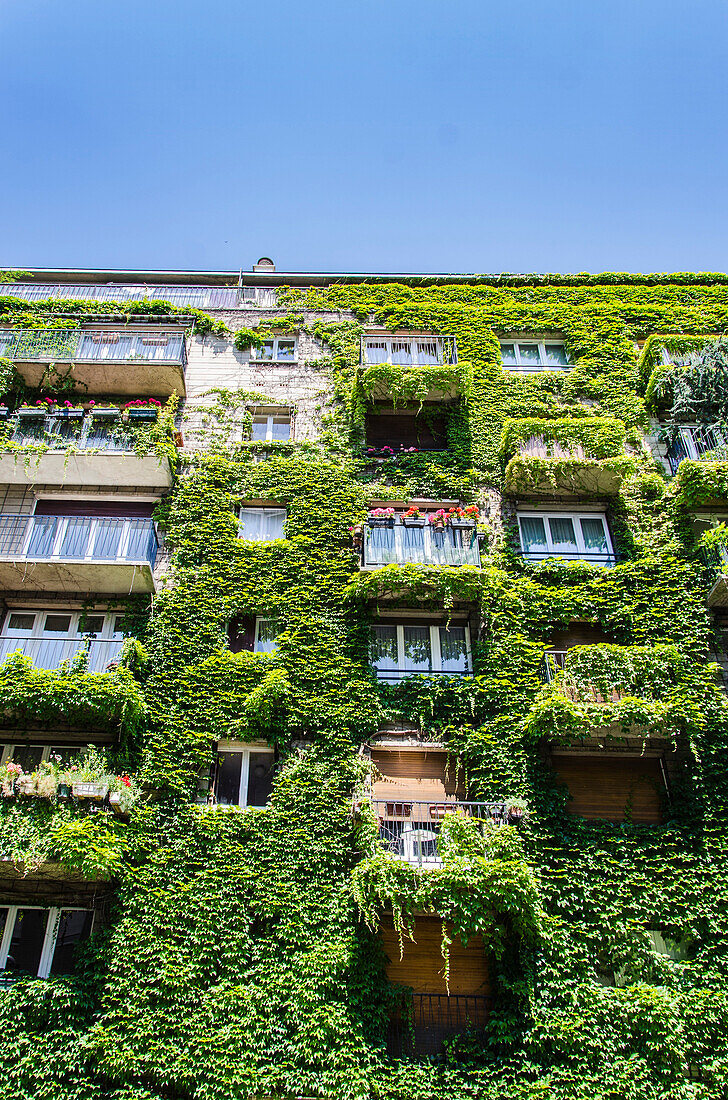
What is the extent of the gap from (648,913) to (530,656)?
533 centimetres

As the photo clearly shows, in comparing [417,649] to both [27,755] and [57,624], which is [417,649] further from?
[27,755]

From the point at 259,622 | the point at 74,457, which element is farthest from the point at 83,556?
the point at 259,622

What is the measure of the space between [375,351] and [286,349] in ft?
9.55

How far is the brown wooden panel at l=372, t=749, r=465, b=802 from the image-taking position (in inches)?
615

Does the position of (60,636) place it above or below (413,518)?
below

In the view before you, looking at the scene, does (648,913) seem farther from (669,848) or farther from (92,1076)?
(92,1076)

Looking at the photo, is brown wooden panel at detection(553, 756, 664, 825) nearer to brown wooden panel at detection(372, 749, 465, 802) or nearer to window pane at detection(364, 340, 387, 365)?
brown wooden panel at detection(372, 749, 465, 802)

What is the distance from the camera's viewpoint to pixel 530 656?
16.9 metres

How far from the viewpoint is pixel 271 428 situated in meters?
21.5

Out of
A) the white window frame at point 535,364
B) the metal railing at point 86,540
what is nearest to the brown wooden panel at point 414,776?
the metal railing at point 86,540

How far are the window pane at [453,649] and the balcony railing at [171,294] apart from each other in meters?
12.2

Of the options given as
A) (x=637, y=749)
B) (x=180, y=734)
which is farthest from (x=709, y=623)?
(x=180, y=734)

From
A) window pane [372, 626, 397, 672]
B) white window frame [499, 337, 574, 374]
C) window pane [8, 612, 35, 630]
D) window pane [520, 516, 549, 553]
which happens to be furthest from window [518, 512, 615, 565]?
window pane [8, 612, 35, 630]

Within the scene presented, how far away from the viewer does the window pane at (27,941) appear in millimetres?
14180
